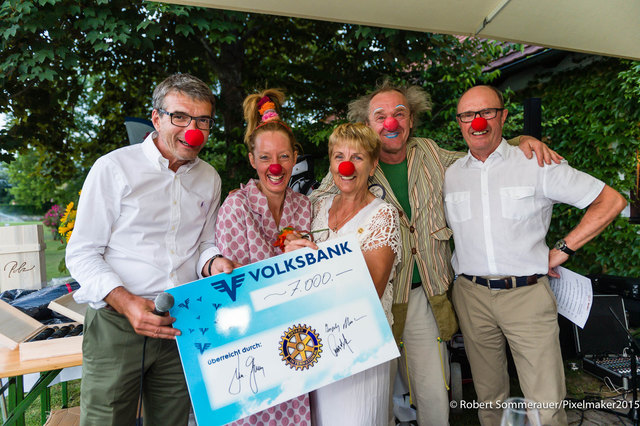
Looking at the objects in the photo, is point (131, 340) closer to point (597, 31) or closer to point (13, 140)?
point (597, 31)

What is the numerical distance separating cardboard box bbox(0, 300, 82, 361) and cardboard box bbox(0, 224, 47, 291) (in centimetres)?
107

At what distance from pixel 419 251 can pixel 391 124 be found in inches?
29.9

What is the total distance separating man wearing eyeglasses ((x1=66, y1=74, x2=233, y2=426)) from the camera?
1640mm

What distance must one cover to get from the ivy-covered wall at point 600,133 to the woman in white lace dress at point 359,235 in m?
4.58

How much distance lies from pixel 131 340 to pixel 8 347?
3.08 feet

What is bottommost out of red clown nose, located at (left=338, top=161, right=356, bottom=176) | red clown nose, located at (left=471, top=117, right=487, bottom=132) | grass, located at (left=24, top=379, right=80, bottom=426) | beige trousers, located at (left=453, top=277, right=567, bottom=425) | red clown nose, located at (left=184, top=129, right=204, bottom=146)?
grass, located at (left=24, top=379, right=80, bottom=426)

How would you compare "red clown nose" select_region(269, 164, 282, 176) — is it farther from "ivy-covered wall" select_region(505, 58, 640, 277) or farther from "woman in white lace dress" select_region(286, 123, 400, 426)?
"ivy-covered wall" select_region(505, 58, 640, 277)

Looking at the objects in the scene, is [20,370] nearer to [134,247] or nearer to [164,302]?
[134,247]

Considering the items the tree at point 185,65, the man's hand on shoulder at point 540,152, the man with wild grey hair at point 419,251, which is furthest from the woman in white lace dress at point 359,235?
the tree at point 185,65

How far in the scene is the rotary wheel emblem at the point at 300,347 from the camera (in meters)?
1.50

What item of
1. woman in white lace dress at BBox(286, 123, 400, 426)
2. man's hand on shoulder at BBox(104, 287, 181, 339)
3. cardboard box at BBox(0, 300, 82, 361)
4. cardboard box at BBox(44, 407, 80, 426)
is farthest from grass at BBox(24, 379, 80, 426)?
woman in white lace dress at BBox(286, 123, 400, 426)

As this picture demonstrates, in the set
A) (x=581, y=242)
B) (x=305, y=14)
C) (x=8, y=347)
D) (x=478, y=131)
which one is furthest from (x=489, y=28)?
(x=8, y=347)

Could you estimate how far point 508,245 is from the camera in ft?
7.38

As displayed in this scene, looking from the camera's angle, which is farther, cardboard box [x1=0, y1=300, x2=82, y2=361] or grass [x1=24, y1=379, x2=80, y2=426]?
grass [x1=24, y1=379, x2=80, y2=426]
